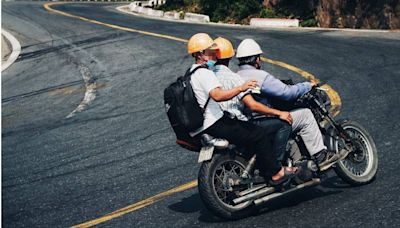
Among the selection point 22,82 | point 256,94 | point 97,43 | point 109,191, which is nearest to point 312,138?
point 256,94

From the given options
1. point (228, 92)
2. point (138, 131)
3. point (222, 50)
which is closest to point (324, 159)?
point (228, 92)

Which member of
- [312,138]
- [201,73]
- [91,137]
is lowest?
[91,137]

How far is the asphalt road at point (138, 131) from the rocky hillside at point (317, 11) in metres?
2.11

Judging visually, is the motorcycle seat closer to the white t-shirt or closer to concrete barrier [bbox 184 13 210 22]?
the white t-shirt

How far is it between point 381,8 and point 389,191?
16.3m

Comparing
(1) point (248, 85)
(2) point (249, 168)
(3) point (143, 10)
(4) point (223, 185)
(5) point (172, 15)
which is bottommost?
(3) point (143, 10)

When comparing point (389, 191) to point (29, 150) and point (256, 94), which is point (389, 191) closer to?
point (256, 94)

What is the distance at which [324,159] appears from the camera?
7379mm

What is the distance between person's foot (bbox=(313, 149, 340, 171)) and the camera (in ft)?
24.0

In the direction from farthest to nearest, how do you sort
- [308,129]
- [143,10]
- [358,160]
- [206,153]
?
[143,10]
[358,160]
[308,129]
[206,153]

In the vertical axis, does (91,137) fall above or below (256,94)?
below

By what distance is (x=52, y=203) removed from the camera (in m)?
8.30

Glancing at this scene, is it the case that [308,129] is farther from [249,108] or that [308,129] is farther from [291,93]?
[249,108]

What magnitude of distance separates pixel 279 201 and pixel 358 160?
3.37ft
